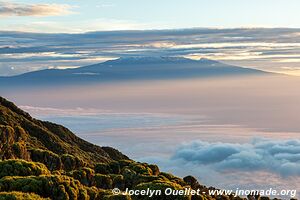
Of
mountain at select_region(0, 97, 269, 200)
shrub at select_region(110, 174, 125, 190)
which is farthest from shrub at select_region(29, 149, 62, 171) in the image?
shrub at select_region(110, 174, 125, 190)

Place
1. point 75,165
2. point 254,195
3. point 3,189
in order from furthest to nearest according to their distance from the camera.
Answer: point 75,165
point 254,195
point 3,189

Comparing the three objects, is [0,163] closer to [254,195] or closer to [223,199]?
[223,199]

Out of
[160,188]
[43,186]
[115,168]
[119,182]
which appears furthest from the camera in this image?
[115,168]

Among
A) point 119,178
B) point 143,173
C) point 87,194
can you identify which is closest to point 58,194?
point 87,194

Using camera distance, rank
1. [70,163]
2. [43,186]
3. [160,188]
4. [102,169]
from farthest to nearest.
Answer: [70,163] < [102,169] < [160,188] < [43,186]

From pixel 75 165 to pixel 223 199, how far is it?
30.5 metres

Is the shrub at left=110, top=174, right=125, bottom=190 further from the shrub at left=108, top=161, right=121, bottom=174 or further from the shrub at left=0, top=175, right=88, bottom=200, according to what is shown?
the shrub at left=0, top=175, right=88, bottom=200

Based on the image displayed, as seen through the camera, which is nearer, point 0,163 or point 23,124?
point 0,163

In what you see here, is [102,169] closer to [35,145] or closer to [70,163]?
[70,163]

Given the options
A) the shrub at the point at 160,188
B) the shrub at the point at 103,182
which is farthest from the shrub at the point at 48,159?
the shrub at the point at 160,188

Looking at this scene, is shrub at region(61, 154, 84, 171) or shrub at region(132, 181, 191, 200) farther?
shrub at region(61, 154, 84, 171)

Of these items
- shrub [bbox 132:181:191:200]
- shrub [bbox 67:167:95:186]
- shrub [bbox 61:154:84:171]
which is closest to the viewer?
shrub [bbox 132:181:191:200]

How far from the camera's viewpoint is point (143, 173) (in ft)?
226

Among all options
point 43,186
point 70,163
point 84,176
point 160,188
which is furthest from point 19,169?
point 70,163
